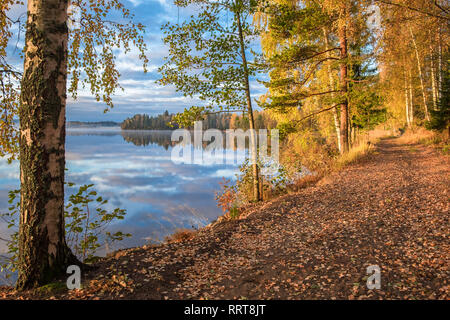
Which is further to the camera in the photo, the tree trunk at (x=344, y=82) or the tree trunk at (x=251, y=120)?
the tree trunk at (x=344, y=82)

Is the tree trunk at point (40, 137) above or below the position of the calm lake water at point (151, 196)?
above

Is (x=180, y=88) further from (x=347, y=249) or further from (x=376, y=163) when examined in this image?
(x=376, y=163)

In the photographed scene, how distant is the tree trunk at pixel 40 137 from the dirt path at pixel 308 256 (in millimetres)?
768

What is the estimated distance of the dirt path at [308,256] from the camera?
10.3 ft

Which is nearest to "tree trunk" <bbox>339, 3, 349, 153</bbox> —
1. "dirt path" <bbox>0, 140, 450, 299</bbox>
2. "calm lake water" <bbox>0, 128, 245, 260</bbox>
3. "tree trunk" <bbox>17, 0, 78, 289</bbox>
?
"dirt path" <bbox>0, 140, 450, 299</bbox>

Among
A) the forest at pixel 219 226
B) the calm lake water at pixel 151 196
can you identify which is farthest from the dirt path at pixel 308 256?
the calm lake water at pixel 151 196

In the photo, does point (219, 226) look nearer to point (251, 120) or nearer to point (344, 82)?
point (251, 120)

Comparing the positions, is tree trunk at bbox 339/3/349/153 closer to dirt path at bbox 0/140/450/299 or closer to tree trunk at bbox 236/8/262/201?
tree trunk at bbox 236/8/262/201

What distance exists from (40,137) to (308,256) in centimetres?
391

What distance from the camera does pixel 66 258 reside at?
335cm

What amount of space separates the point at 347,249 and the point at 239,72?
5296mm

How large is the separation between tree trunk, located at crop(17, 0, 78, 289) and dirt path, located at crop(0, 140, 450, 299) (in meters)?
0.77

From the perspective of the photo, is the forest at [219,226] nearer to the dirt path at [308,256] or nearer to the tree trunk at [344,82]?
the dirt path at [308,256]

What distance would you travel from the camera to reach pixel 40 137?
3.01 m
